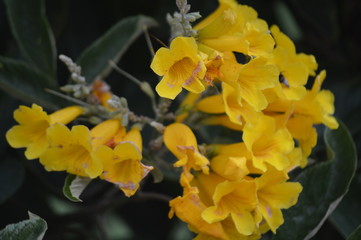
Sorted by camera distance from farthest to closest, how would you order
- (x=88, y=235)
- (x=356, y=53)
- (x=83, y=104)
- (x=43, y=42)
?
1. (x=356, y=53)
2. (x=88, y=235)
3. (x=43, y=42)
4. (x=83, y=104)

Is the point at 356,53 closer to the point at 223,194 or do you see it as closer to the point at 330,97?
the point at 330,97

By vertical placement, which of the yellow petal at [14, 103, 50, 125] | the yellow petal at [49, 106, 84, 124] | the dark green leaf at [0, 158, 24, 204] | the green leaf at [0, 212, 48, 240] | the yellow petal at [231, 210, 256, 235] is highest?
the yellow petal at [14, 103, 50, 125]

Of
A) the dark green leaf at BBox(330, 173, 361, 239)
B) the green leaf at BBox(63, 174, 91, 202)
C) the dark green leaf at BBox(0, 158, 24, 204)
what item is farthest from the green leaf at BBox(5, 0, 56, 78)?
the dark green leaf at BBox(330, 173, 361, 239)

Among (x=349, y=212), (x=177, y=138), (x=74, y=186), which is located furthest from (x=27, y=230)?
(x=349, y=212)

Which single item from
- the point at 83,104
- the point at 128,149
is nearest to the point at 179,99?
the point at 83,104

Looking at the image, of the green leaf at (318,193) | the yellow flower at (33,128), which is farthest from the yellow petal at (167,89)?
the green leaf at (318,193)

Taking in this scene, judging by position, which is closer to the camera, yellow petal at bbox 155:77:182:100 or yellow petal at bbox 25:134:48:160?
yellow petal at bbox 155:77:182:100

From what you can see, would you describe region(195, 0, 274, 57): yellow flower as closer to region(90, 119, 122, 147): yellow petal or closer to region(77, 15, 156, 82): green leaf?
region(90, 119, 122, 147): yellow petal

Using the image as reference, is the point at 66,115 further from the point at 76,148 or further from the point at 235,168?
the point at 235,168
